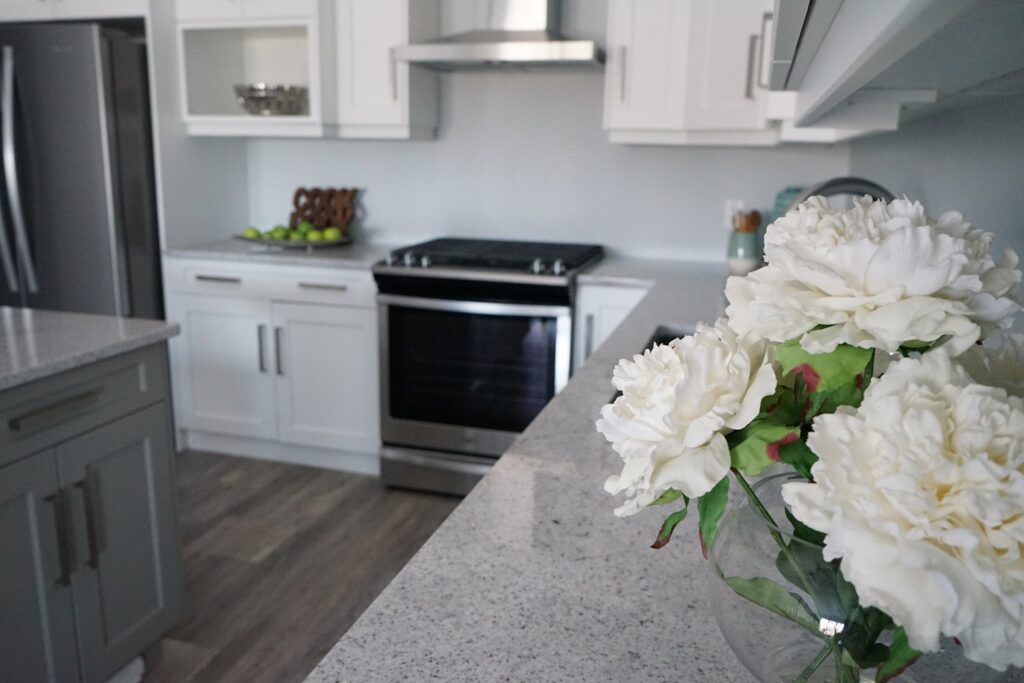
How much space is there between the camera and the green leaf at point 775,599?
0.50 metres

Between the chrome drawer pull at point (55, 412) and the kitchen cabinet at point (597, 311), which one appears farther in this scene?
the kitchen cabinet at point (597, 311)

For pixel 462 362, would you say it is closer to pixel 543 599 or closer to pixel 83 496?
pixel 83 496

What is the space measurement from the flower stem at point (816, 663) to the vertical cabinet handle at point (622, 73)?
2.71m

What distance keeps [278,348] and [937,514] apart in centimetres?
317

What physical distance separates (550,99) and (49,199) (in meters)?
2.06

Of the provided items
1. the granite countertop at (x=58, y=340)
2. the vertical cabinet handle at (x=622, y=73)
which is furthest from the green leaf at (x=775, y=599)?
the vertical cabinet handle at (x=622, y=73)

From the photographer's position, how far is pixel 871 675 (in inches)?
19.7

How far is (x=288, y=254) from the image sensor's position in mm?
3273

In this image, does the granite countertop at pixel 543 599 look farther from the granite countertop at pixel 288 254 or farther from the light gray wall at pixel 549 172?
the light gray wall at pixel 549 172

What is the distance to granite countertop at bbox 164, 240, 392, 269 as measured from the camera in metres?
3.17

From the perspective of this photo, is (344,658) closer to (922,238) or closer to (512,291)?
(922,238)

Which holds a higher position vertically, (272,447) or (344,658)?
(344,658)

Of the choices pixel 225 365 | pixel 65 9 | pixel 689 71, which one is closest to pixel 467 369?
pixel 225 365

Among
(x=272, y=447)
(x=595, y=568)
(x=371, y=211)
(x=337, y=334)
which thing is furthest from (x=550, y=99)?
(x=595, y=568)
